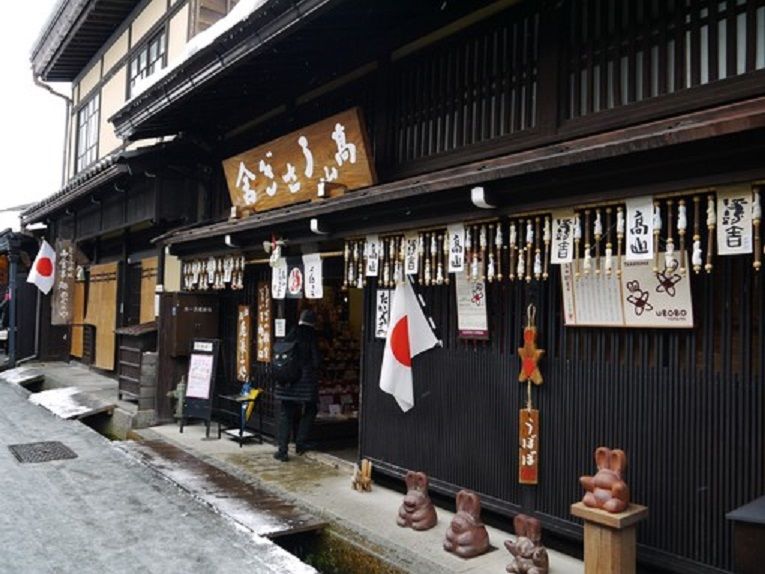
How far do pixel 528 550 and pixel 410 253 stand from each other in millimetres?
3356

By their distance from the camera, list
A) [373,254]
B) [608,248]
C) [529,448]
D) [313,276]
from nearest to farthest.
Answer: [608,248] → [529,448] → [373,254] → [313,276]

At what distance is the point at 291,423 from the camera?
402 inches

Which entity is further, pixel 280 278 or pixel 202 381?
pixel 202 381

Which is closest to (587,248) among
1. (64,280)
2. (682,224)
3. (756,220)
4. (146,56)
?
(682,224)

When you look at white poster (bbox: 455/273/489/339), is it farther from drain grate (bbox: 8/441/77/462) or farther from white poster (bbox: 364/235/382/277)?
drain grate (bbox: 8/441/77/462)

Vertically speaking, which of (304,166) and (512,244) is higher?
(304,166)

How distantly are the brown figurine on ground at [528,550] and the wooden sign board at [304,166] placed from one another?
451 centimetres

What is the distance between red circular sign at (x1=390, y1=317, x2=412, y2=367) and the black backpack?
8.72 ft

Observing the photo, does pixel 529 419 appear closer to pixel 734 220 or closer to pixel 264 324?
pixel 734 220

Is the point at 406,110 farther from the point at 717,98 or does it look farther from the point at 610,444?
the point at 610,444

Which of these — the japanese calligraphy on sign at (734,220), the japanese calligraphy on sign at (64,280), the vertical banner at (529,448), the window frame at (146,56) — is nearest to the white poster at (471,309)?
the vertical banner at (529,448)

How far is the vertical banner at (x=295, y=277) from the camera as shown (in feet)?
31.9

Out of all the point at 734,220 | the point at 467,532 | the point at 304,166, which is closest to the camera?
the point at 734,220

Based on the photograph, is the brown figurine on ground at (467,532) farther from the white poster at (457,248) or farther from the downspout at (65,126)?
the downspout at (65,126)
